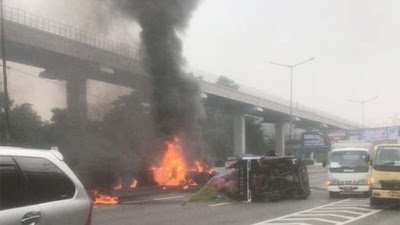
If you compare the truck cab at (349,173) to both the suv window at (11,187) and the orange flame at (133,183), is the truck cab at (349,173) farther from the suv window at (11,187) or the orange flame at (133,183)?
the suv window at (11,187)

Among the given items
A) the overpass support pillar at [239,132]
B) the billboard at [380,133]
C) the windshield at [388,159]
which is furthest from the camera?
the overpass support pillar at [239,132]

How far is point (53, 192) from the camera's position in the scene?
14.2 feet

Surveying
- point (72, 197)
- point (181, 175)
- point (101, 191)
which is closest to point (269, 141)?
point (181, 175)

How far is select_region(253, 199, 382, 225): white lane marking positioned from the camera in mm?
12941

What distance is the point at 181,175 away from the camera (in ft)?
97.2

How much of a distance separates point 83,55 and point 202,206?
1665 cm

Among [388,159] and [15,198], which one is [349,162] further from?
[15,198]

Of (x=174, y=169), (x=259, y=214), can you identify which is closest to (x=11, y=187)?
(x=259, y=214)

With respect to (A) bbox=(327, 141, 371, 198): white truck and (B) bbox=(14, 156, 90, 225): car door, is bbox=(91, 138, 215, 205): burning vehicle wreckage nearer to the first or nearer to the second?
(A) bbox=(327, 141, 371, 198): white truck

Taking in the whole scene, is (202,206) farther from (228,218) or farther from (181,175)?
(181,175)

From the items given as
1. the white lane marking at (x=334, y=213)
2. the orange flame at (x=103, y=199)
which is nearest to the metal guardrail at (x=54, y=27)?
the orange flame at (x=103, y=199)

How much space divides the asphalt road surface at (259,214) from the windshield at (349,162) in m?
1.40

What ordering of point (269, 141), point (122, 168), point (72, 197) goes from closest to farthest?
point (72, 197)
point (122, 168)
point (269, 141)

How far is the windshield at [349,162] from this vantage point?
20.0 metres
